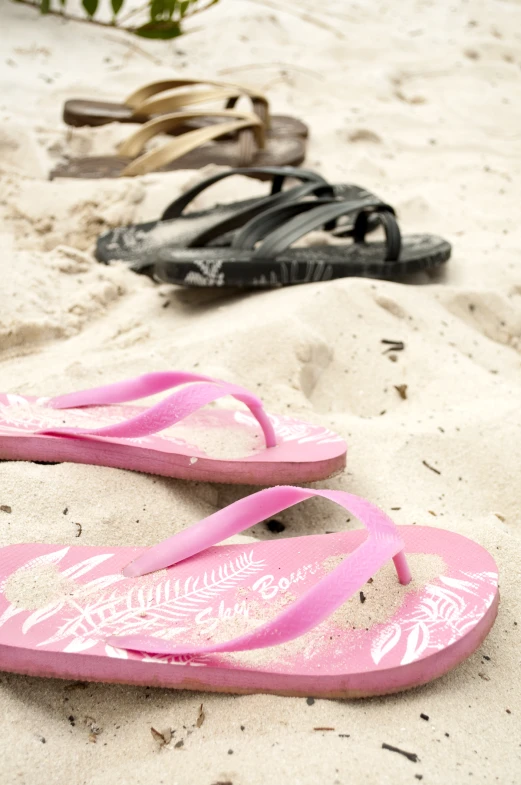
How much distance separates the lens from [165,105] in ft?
7.49

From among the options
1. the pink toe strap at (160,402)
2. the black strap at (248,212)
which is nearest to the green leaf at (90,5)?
the black strap at (248,212)

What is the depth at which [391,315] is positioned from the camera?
146cm

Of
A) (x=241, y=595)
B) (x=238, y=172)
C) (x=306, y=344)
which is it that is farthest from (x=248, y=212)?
(x=241, y=595)

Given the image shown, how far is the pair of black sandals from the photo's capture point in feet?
4.84

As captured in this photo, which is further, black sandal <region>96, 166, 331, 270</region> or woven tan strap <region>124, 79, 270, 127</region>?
woven tan strap <region>124, 79, 270, 127</region>

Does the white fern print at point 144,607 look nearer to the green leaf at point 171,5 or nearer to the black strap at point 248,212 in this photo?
the black strap at point 248,212

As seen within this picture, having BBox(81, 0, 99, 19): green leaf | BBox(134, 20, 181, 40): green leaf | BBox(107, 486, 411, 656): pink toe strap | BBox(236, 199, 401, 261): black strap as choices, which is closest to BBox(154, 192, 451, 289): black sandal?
BBox(236, 199, 401, 261): black strap

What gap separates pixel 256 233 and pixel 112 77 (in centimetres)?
155

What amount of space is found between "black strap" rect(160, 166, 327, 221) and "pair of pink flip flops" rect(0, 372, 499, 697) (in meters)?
0.95

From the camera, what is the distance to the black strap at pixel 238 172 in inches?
68.8

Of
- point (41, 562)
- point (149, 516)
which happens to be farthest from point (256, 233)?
point (41, 562)

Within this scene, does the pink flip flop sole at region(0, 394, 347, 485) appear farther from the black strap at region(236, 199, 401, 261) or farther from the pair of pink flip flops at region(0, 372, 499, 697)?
the black strap at region(236, 199, 401, 261)

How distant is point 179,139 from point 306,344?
3.48 ft

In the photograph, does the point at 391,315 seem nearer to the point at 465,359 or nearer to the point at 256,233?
the point at 465,359
